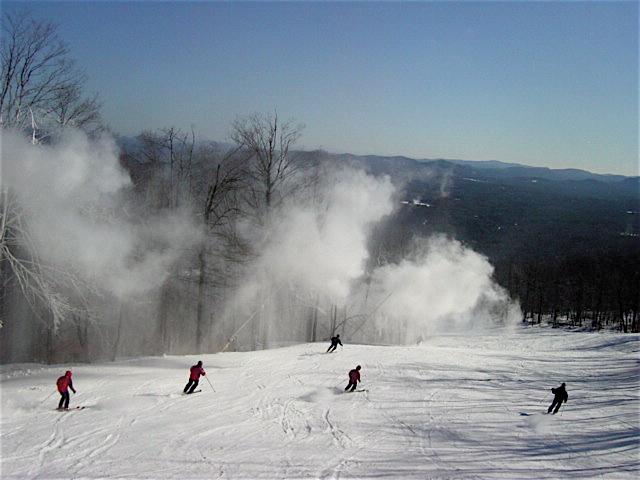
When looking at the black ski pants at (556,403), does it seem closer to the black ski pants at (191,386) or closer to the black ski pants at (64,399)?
the black ski pants at (191,386)

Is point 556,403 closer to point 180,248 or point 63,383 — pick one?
point 63,383

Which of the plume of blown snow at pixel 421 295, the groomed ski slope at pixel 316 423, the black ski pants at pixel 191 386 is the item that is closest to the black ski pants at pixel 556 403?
the groomed ski slope at pixel 316 423

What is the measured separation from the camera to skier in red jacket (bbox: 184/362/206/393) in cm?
1192

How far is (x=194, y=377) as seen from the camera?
11914 millimetres

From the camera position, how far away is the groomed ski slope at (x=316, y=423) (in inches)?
319

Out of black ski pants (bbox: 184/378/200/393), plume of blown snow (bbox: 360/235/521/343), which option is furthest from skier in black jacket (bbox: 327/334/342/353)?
plume of blown snow (bbox: 360/235/521/343)

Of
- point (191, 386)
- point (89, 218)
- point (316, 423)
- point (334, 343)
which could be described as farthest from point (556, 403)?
point (89, 218)

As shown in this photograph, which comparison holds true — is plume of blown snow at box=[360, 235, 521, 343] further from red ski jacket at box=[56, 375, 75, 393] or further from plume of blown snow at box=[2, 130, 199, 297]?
red ski jacket at box=[56, 375, 75, 393]

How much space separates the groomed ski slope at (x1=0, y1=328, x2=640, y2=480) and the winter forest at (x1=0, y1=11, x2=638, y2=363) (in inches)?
163

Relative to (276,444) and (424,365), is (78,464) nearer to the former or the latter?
(276,444)

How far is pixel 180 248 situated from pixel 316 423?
571 inches

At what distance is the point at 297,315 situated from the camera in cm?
3400

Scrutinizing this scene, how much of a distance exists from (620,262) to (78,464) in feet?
273

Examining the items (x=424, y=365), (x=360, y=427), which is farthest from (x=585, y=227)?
(x=360, y=427)
